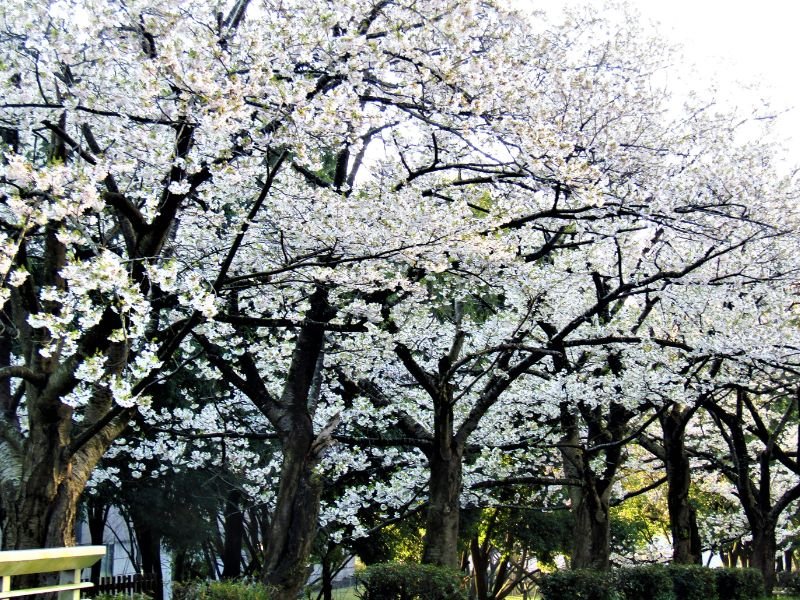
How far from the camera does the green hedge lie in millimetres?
10922

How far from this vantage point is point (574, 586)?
10891mm

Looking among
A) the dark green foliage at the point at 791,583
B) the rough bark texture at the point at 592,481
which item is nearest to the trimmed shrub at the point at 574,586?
the rough bark texture at the point at 592,481

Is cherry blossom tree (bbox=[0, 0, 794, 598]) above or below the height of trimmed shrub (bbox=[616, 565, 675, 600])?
above

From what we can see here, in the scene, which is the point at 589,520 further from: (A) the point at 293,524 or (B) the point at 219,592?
(B) the point at 219,592

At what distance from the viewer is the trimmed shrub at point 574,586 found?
10.9 meters

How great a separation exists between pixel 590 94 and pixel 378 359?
528 cm

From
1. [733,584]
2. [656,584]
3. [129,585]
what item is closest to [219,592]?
[656,584]

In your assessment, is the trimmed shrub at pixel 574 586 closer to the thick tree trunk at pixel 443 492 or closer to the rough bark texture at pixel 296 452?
the thick tree trunk at pixel 443 492

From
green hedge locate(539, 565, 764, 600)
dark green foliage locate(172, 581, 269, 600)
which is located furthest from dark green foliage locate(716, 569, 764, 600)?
dark green foliage locate(172, 581, 269, 600)

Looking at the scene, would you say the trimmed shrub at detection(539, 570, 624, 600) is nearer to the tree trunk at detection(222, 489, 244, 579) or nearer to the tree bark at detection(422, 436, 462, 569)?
the tree bark at detection(422, 436, 462, 569)

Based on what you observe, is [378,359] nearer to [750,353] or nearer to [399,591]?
[399,591]

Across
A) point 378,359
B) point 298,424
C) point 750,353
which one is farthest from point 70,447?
point 750,353

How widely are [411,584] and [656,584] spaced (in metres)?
5.05

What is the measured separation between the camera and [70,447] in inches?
288
